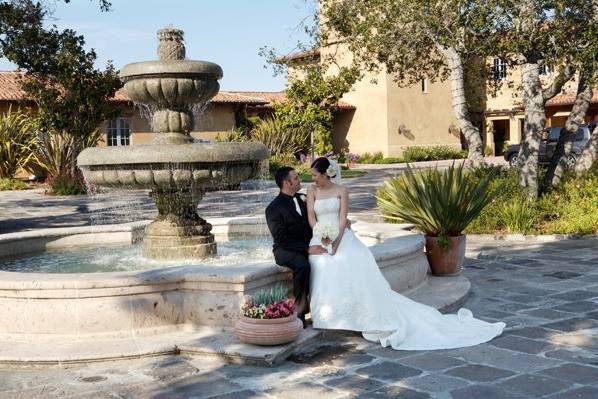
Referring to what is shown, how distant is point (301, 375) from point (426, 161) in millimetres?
33326

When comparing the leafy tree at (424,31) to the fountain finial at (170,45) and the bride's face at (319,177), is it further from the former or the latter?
the bride's face at (319,177)

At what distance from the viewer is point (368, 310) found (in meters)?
6.23

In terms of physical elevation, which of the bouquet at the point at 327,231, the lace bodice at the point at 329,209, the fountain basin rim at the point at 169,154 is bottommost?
the bouquet at the point at 327,231

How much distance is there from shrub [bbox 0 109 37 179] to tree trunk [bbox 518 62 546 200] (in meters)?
19.6

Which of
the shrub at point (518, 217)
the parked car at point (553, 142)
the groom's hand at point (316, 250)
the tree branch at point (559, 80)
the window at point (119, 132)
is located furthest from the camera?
the window at point (119, 132)

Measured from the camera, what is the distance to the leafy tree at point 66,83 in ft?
53.3

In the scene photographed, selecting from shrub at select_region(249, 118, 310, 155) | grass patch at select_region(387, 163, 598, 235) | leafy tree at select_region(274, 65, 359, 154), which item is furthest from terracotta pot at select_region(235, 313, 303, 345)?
shrub at select_region(249, 118, 310, 155)

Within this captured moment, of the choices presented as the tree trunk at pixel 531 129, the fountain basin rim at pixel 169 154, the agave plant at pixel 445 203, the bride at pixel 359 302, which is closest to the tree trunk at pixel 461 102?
the tree trunk at pixel 531 129

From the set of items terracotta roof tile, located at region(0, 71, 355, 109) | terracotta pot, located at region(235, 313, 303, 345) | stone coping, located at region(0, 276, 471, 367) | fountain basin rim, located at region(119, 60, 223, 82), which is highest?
terracotta roof tile, located at region(0, 71, 355, 109)

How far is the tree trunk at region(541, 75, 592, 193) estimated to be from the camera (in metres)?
14.3

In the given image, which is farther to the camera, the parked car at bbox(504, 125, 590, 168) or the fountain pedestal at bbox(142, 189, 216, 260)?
the parked car at bbox(504, 125, 590, 168)

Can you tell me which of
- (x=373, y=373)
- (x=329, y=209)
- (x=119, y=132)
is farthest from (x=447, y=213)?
(x=119, y=132)

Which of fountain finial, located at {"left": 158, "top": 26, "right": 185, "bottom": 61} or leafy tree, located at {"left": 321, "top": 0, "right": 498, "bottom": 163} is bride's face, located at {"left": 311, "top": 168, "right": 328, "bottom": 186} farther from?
leafy tree, located at {"left": 321, "top": 0, "right": 498, "bottom": 163}

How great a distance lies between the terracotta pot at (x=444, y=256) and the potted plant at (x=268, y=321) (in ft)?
11.1
